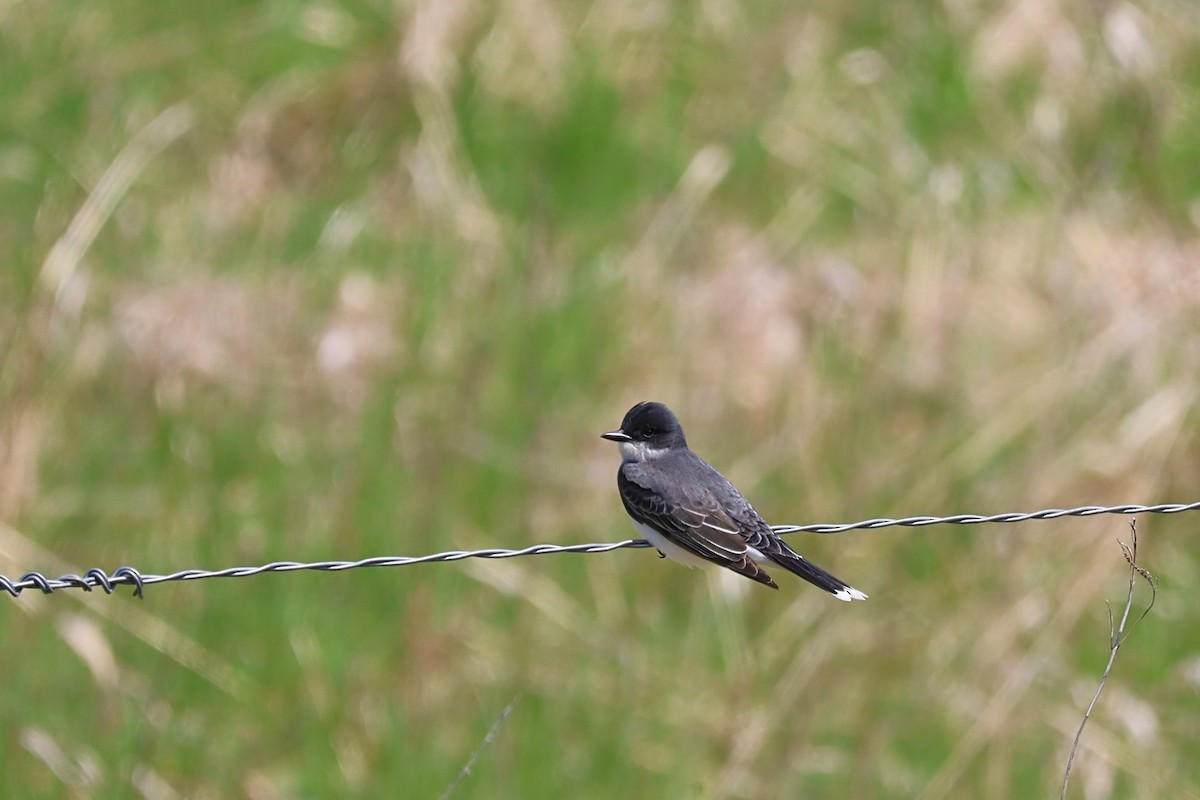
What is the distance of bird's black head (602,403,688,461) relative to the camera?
6641 millimetres

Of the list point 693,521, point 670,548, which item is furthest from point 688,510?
point 670,548

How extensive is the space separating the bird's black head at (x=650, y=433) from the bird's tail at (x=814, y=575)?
65 cm

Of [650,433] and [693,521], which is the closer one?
[693,521]

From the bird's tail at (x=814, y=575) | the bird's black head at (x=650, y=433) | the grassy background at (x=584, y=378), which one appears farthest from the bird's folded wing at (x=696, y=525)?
the grassy background at (x=584, y=378)

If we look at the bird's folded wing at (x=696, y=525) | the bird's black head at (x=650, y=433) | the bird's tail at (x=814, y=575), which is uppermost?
the bird's black head at (x=650, y=433)

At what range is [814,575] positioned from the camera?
6004 mm

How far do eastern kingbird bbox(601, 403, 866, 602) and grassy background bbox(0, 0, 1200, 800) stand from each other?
3.97 feet

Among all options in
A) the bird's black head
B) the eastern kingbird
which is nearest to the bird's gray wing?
the eastern kingbird

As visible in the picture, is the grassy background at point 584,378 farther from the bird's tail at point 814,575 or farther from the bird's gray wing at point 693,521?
the bird's tail at point 814,575

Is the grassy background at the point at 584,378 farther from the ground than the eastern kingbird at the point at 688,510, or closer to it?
farther from the ground

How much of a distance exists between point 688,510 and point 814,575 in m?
0.49

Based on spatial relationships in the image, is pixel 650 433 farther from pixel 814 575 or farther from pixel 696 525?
pixel 814 575

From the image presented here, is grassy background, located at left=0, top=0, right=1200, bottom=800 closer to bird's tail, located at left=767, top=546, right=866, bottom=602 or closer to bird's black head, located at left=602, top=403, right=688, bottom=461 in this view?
bird's black head, located at left=602, top=403, right=688, bottom=461

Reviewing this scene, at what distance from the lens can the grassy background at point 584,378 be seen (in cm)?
744
